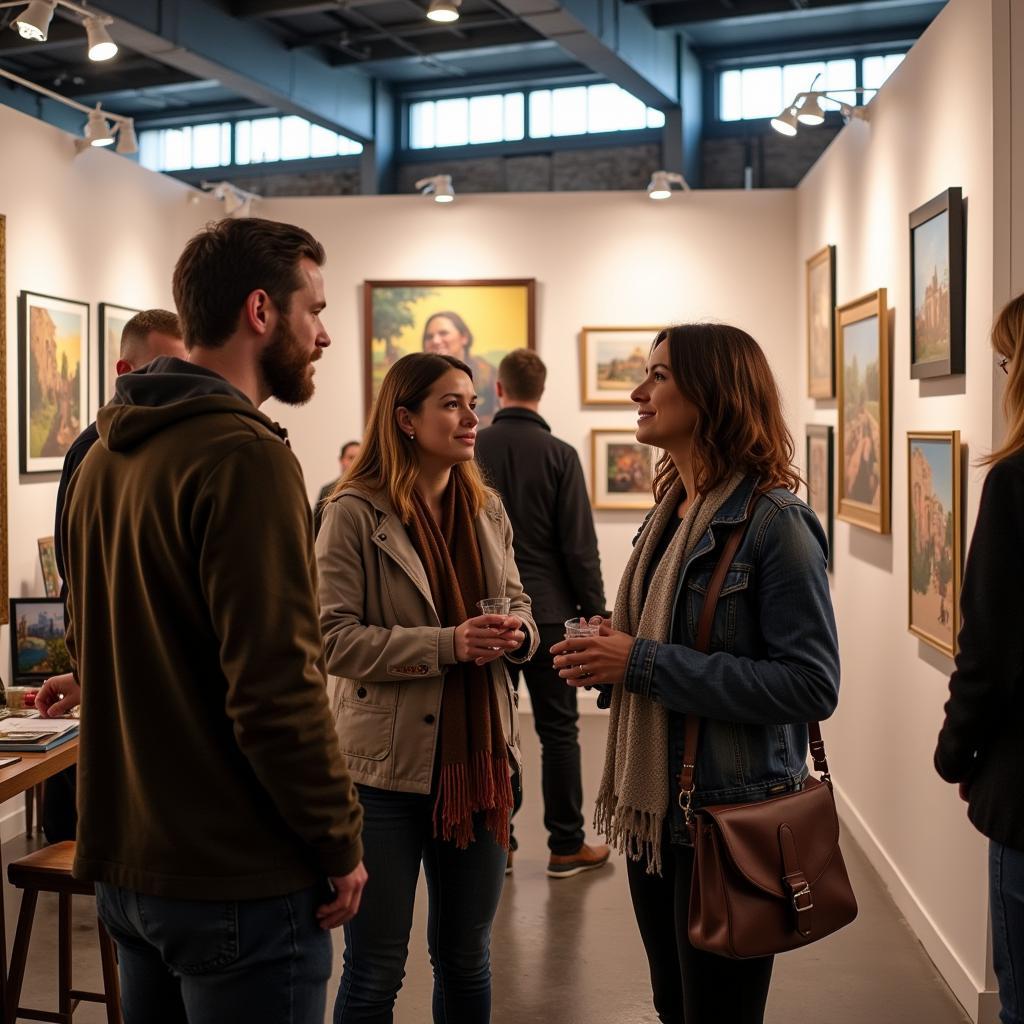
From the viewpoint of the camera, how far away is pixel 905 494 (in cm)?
456

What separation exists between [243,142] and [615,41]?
478 cm

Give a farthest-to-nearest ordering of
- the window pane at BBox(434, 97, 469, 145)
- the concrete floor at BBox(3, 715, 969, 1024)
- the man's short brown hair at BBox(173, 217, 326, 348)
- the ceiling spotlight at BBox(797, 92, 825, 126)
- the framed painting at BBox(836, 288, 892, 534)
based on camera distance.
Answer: the window pane at BBox(434, 97, 469, 145)
the ceiling spotlight at BBox(797, 92, 825, 126)
the framed painting at BBox(836, 288, 892, 534)
the concrete floor at BBox(3, 715, 969, 1024)
the man's short brown hair at BBox(173, 217, 326, 348)

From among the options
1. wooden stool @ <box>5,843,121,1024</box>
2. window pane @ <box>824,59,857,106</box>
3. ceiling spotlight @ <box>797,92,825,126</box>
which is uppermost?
window pane @ <box>824,59,857,106</box>

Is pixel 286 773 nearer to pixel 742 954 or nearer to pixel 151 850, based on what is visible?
pixel 151 850

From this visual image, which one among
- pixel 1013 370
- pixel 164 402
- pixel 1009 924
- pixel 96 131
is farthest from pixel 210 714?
pixel 96 131

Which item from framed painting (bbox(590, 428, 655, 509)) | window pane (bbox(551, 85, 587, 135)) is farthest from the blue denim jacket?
window pane (bbox(551, 85, 587, 135))

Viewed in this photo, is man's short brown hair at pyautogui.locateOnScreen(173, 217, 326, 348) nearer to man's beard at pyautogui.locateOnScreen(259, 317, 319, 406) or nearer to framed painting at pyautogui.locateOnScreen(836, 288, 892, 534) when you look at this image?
man's beard at pyautogui.locateOnScreen(259, 317, 319, 406)

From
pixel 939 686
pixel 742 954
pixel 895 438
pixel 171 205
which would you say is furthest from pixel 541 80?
pixel 742 954

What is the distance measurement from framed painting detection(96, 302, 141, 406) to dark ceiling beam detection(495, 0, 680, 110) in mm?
2684

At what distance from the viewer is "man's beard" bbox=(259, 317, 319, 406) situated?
187 centimetres

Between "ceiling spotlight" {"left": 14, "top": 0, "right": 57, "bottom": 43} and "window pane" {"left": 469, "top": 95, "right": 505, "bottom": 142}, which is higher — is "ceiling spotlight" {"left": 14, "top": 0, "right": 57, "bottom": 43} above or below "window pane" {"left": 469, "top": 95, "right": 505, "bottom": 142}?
below

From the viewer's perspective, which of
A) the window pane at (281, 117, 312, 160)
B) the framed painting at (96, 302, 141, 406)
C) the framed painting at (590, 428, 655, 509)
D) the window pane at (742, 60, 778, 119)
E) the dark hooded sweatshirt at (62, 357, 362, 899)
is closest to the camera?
the dark hooded sweatshirt at (62, 357, 362, 899)

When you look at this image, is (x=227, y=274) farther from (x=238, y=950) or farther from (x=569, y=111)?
(x=569, y=111)

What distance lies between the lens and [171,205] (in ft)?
25.0
